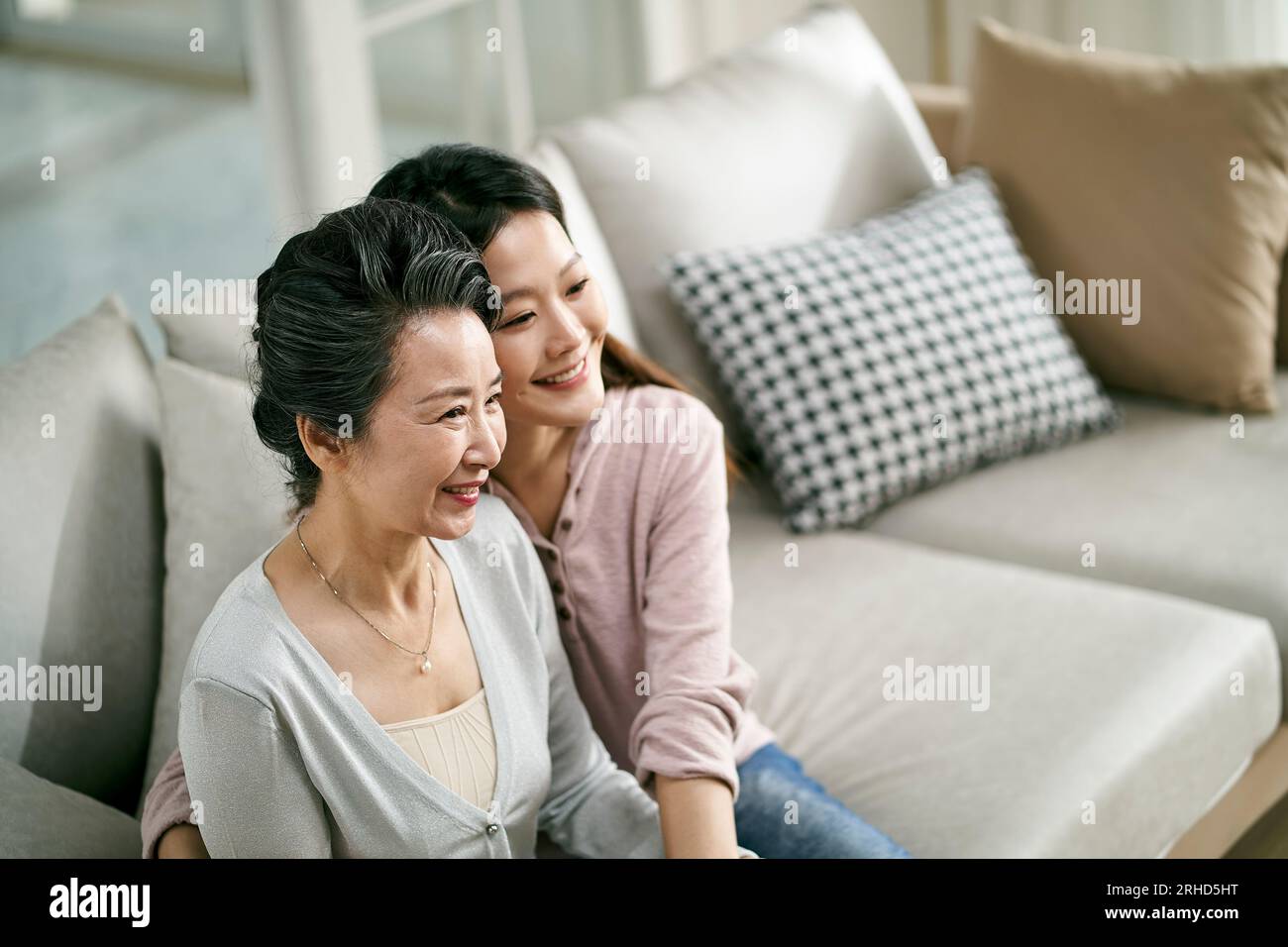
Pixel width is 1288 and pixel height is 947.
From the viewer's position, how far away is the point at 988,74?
2.10m

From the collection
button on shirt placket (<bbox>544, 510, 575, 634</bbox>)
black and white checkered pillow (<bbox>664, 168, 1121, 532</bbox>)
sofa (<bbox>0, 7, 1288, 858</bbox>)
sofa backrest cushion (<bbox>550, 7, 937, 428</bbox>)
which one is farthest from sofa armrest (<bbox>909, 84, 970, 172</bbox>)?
button on shirt placket (<bbox>544, 510, 575, 634</bbox>)

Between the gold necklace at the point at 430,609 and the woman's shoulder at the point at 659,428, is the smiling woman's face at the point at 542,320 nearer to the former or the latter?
the gold necklace at the point at 430,609

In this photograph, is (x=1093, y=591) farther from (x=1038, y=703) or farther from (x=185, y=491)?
(x=185, y=491)

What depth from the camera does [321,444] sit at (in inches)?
29.4

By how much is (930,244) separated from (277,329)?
4.36 feet

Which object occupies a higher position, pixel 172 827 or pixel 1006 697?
pixel 172 827

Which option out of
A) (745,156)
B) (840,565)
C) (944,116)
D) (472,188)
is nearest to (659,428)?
(472,188)

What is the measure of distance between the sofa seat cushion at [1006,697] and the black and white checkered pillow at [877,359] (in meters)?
0.12

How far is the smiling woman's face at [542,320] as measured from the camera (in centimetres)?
83

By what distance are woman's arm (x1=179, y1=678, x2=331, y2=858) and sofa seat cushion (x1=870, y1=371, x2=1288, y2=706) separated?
3.76 feet

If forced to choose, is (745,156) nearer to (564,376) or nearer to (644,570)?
(644,570)

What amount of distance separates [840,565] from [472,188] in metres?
0.94
